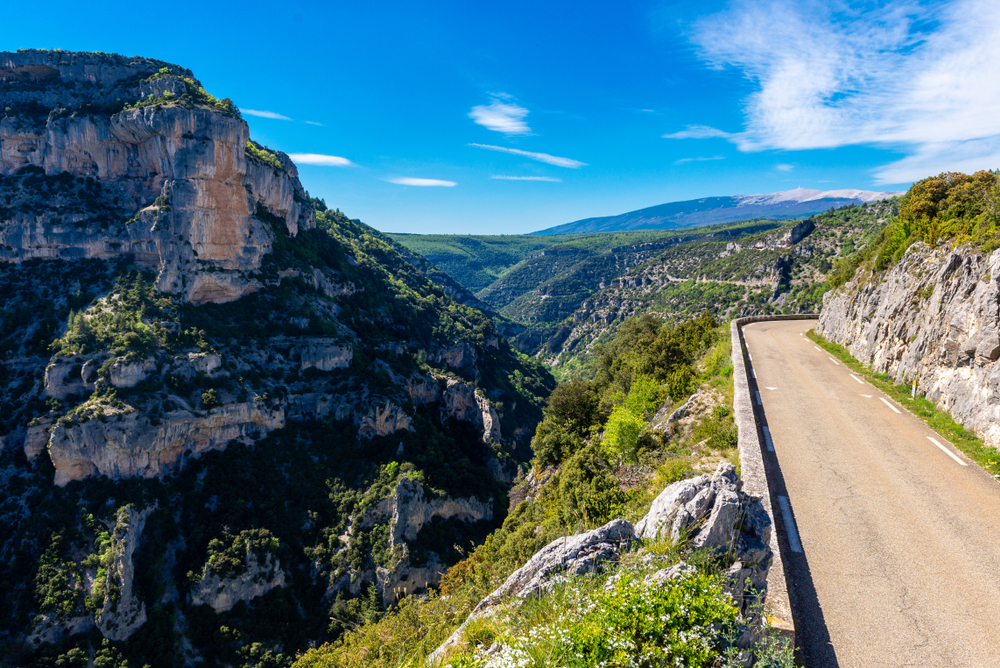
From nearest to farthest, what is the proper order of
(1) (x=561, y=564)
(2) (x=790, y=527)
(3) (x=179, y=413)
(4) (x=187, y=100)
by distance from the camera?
(1) (x=561, y=564)
(2) (x=790, y=527)
(3) (x=179, y=413)
(4) (x=187, y=100)

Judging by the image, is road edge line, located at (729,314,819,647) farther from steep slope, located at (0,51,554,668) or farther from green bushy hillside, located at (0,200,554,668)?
steep slope, located at (0,51,554,668)

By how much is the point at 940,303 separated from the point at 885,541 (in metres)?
12.8

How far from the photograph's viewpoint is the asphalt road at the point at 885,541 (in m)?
5.25

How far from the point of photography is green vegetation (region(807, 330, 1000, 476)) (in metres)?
9.84

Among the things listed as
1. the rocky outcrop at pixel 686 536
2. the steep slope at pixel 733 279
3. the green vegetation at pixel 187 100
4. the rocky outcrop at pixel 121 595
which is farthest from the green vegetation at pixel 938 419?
the green vegetation at pixel 187 100

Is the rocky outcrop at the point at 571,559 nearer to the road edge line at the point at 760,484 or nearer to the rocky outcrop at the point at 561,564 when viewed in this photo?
the rocky outcrop at the point at 561,564

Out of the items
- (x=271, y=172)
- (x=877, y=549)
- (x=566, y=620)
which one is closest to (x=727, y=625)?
(x=566, y=620)

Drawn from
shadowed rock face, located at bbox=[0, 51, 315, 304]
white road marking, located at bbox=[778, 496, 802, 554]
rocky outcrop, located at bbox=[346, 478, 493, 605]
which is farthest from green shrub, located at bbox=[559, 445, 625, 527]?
shadowed rock face, located at bbox=[0, 51, 315, 304]

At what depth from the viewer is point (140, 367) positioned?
126ft

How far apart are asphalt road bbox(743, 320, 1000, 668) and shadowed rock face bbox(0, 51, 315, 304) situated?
57192mm

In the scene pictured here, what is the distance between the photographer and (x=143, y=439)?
37125mm

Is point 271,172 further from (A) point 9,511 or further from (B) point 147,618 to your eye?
(B) point 147,618

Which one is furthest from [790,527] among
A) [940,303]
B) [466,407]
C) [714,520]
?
[466,407]

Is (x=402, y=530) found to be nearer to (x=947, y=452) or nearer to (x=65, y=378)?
(x=65, y=378)
